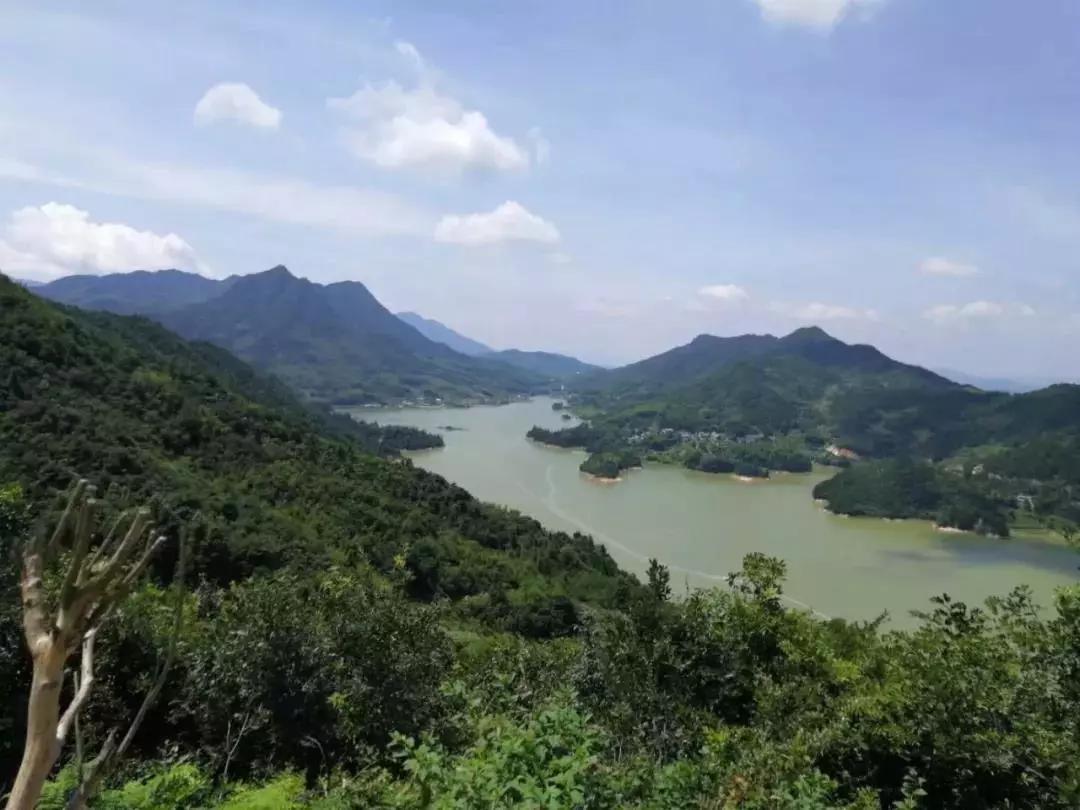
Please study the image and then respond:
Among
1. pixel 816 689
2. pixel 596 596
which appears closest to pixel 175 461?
pixel 596 596

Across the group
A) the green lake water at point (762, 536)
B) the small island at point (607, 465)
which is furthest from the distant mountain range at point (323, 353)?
the green lake water at point (762, 536)

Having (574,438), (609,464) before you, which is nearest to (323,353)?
(574,438)

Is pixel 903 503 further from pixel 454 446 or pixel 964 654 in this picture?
pixel 964 654

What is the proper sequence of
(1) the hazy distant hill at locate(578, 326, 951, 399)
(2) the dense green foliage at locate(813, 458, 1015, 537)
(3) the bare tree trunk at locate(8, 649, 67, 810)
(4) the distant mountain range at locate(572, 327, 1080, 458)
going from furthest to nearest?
(1) the hazy distant hill at locate(578, 326, 951, 399) < (4) the distant mountain range at locate(572, 327, 1080, 458) < (2) the dense green foliage at locate(813, 458, 1015, 537) < (3) the bare tree trunk at locate(8, 649, 67, 810)

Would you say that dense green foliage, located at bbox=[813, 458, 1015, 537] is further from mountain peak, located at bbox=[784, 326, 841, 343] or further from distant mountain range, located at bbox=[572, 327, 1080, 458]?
mountain peak, located at bbox=[784, 326, 841, 343]

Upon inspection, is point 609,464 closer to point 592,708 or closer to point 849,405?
point 849,405

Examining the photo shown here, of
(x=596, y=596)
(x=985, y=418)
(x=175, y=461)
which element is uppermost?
(x=985, y=418)

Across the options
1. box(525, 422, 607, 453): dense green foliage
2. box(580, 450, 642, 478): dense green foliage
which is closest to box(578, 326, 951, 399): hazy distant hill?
box(525, 422, 607, 453): dense green foliage

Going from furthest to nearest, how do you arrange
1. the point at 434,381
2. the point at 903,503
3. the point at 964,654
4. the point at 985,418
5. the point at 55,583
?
the point at 434,381 < the point at 985,418 < the point at 903,503 < the point at 964,654 < the point at 55,583
